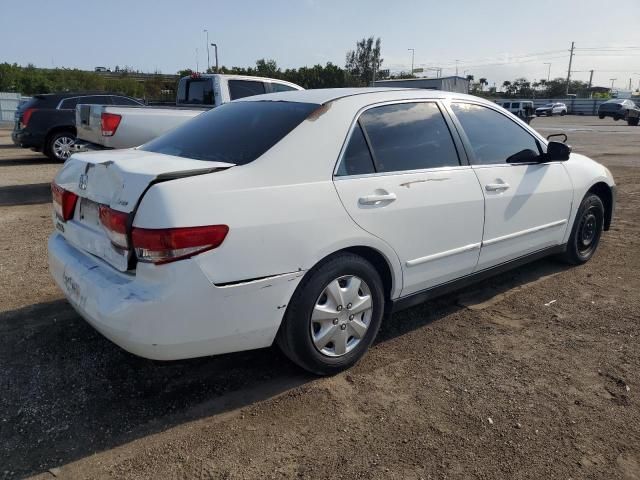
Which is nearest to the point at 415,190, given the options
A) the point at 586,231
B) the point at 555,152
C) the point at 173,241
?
the point at 173,241

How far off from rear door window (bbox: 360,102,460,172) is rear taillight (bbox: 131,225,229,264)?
46.9 inches

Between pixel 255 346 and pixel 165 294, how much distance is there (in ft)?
1.94

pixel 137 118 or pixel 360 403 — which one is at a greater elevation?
pixel 137 118

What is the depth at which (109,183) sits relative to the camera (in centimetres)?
263

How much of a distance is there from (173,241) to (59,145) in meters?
11.5

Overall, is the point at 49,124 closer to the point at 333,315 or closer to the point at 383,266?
the point at 383,266

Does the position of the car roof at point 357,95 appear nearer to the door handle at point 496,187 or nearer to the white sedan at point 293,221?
the white sedan at point 293,221

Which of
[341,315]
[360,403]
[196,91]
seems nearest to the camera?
[360,403]

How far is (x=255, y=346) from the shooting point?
8.84 feet

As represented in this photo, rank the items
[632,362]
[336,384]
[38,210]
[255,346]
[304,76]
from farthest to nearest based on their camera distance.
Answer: [304,76]
[38,210]
[632,362]
[336,384]
[255,346]

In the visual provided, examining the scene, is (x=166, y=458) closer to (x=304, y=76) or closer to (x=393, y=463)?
(x=393, y=463)

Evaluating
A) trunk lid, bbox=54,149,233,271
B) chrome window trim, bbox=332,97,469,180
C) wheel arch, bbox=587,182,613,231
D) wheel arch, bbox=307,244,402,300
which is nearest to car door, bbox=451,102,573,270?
chrome window trim, bbox=332,97,469,180

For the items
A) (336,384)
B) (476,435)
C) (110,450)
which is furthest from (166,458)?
(476,435)

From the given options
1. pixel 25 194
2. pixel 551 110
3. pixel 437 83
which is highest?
pixel 437 83
